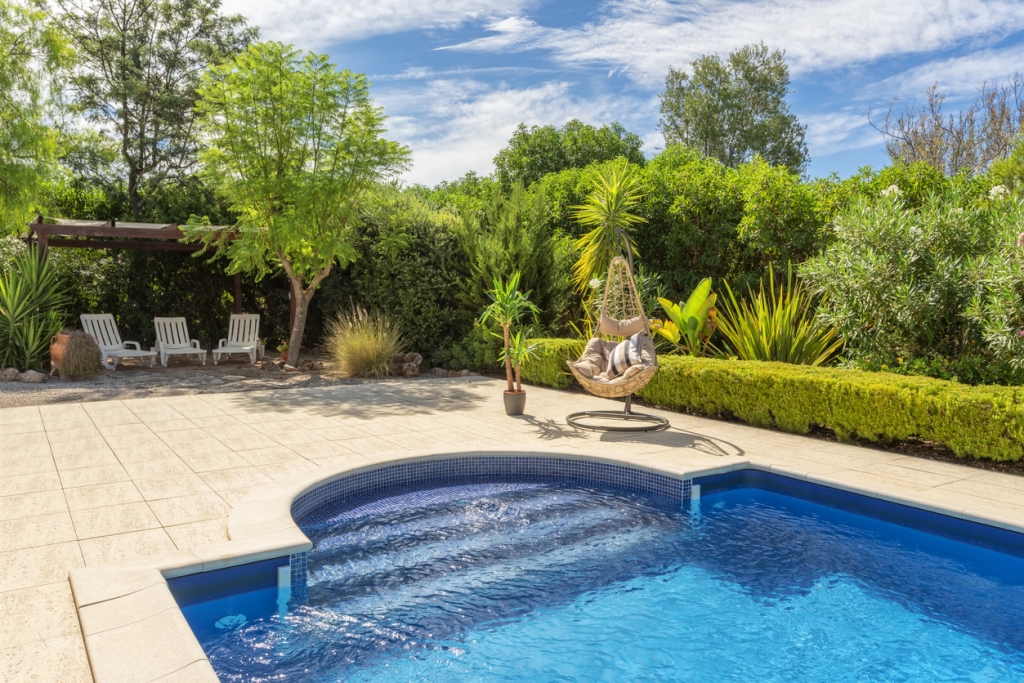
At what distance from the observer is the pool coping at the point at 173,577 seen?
2357 mm

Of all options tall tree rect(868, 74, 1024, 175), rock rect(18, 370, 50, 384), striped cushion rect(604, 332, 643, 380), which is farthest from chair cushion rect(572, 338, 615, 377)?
tall tree rect(868, 74, 1024, 175)

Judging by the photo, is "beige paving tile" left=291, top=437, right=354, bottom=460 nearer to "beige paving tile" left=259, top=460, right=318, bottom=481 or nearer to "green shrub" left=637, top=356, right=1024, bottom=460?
"beige paving tile" left=259, top=460, right=318, bottom=481

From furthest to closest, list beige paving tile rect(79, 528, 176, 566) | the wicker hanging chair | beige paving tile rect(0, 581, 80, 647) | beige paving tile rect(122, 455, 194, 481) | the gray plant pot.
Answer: the gray plant pot
the wicker hanging chair
beige paving tile rect(122, 455, 194, 481)
beige paving tile rect(79, 528, 176, 566)
beige paving tile rect(0, 581, 80, 647)

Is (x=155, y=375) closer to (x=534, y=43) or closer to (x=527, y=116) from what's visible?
(x=534, y=43)

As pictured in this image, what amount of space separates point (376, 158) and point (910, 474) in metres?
8.91

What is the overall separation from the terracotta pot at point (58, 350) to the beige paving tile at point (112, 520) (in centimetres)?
720

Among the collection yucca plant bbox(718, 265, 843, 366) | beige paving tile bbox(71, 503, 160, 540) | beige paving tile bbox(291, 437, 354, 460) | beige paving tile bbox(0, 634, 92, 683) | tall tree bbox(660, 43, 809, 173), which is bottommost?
beige paving tile bbox(0, 634, 92, 683)

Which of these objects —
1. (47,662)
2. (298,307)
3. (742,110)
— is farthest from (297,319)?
(742,110)

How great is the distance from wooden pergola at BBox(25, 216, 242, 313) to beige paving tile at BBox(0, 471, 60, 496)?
7284 mm

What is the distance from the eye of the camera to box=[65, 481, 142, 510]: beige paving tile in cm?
418

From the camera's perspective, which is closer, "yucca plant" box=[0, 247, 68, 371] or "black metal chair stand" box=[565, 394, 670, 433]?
"black metal chair stand" box=[565, 394, 670, 433]

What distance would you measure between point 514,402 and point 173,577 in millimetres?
4605

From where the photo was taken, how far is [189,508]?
162 inches

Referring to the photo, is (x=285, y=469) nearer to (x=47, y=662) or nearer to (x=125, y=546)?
(x=125, y=546)
